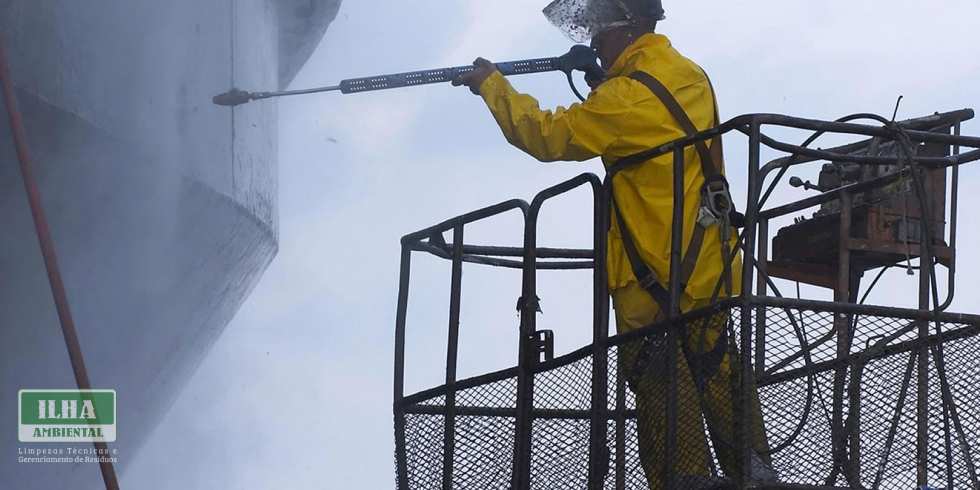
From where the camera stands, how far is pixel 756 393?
3553 millimetres

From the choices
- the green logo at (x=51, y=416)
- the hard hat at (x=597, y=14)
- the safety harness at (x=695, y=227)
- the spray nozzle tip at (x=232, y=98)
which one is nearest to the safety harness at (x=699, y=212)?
the safety harness at (x=695, y=227)

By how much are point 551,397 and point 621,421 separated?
13.9 inches

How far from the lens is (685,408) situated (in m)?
3.67

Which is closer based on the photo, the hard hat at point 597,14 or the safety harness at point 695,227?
the safety harness at point 695,227

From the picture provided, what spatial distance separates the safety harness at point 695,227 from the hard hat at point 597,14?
34 cm

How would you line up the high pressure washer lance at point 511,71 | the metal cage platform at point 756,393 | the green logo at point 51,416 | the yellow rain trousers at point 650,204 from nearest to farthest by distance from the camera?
the metal cage platform at point 756,393 < the yellow rain trousers at point 650,204 < the high pressure washer lance at point 511,71 < the green logo at point 51,416

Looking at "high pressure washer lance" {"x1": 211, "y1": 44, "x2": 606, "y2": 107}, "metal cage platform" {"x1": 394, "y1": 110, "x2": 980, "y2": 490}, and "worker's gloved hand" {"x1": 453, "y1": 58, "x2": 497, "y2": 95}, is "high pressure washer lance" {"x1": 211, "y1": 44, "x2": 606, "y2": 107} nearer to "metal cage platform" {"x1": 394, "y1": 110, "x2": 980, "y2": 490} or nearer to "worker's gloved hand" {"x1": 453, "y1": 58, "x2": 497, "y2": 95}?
"worker's gloved hand" {"x1": 453, "y1": 58, "x2": 497, "y2": 95}

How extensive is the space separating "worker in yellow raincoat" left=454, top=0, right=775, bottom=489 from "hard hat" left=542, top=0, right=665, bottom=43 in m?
0.11

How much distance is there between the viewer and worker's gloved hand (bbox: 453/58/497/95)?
414cm

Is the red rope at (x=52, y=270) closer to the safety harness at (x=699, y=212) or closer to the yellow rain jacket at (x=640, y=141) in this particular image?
the yellow rain jacket at (x=640, y=141)

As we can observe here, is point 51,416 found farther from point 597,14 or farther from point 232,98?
point 597,14

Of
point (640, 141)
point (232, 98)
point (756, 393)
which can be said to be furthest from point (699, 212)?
point (232, 98)

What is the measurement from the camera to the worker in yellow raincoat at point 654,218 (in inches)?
144

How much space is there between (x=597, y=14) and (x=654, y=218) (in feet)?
2.74
